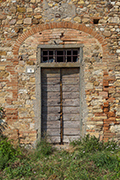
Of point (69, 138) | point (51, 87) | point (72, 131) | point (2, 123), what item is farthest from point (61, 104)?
point (2, 123)

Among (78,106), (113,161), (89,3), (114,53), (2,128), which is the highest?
(89,3)

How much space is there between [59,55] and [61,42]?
37cm

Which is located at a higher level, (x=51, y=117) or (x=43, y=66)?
(x=43, y=66)

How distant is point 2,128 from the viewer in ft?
16.0

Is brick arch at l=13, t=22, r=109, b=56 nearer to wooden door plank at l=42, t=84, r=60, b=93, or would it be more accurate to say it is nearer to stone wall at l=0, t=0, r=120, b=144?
stone wall at l=0, t=0, r=120, b=144

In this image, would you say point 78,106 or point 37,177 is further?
point 78,106

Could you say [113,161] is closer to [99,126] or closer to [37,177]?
[99,126]

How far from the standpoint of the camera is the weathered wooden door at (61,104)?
5.05 m

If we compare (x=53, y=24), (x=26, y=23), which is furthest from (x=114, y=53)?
(x=26, y=23)

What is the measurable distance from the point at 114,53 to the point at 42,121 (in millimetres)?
2890

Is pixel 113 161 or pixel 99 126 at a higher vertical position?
pixel 99 126

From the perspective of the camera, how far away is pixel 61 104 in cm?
509

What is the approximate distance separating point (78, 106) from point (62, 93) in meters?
0.62

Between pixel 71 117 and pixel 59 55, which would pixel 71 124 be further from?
pixel 59 55
